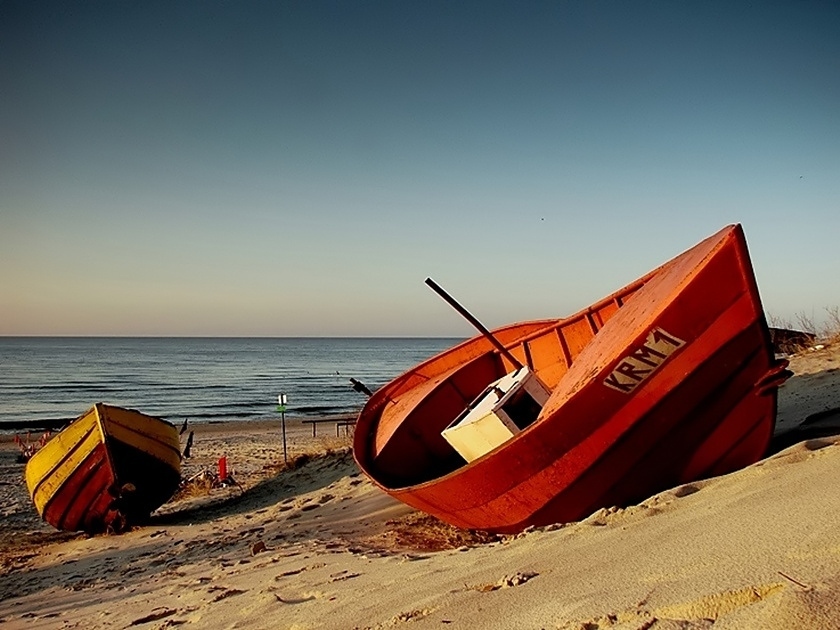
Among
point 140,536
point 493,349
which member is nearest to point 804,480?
point 493,349

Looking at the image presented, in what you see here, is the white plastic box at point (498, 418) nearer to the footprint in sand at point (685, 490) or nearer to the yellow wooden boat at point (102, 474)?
the footprint in sand at point (685, 490)

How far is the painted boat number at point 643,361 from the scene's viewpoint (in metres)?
4.55

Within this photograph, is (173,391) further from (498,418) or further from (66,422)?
(498,418)

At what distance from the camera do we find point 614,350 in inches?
189

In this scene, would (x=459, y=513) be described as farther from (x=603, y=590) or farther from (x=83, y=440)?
(x=83, y=440)

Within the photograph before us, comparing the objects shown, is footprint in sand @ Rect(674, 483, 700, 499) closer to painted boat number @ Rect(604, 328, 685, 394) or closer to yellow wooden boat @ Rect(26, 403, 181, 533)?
painted boat number @ Rect(604, 328, 685, 394)

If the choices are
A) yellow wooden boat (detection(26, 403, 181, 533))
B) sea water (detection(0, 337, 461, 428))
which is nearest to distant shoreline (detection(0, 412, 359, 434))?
sea water (detection(0, 337, 461, 428))

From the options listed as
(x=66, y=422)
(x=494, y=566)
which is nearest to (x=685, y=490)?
(x=494, y=566)

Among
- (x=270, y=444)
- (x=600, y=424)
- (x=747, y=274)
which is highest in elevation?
(x=747, y=274)

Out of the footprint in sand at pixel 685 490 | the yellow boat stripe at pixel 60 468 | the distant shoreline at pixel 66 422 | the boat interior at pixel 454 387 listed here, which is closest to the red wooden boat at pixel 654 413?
the footprint in sand at pixel 685 490

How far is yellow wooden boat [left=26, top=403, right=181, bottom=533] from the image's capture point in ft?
32.9

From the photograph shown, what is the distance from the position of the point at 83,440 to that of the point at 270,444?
1104 cm

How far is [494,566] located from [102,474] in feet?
27.3

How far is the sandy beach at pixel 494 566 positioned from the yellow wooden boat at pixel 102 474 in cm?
86
